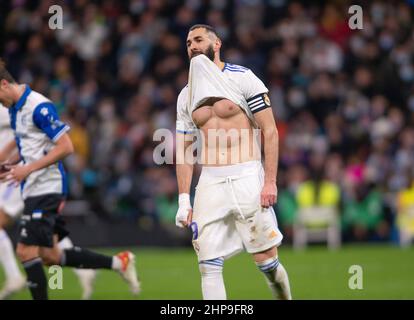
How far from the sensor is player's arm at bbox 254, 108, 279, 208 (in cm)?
724

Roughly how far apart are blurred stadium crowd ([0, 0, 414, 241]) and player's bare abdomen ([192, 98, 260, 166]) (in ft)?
31.3

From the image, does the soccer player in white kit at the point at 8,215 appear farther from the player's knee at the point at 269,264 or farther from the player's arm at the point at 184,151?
the player's knee at the point at 269,264

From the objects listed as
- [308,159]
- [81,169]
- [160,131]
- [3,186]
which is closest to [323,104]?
[308,159]

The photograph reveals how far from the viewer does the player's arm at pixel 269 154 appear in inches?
285

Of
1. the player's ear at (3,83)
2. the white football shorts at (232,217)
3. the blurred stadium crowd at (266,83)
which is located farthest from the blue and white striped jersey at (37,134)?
the blurred stadium crowd at (266,83)

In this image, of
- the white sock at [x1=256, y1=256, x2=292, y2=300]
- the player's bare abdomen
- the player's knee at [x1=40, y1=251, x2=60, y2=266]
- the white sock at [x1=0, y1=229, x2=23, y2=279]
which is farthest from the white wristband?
the white sock at [x1=0, y1=229, x2=23, y2=279]

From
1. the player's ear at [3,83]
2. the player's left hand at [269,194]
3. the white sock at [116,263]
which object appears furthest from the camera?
the white sock at [116,263]

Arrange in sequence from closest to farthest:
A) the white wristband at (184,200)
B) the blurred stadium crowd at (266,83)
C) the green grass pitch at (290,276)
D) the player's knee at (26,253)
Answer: the white wristband at (184,200)
the player's knee at (26,253)
the green grass pitch at (290,276)
the blurred stadium crowd at (266,83)

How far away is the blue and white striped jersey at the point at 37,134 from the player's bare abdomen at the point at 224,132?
5.24 feet

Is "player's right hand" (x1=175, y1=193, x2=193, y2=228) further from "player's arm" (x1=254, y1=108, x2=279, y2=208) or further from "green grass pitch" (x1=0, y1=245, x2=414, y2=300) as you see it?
"green grass pitch" (x1=0, y1=245, x2=414, y2=300)

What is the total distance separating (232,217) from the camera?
296 inches

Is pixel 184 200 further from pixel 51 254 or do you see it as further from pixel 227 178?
pixel 51 254

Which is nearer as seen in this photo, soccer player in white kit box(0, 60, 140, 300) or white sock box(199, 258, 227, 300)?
white sock box(199, 258, 227, 300)
